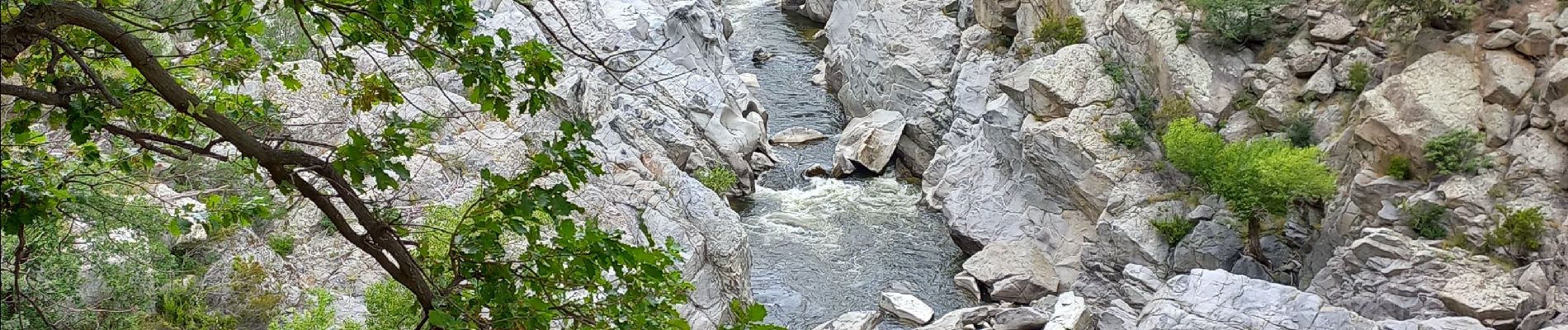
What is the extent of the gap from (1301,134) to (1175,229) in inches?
129

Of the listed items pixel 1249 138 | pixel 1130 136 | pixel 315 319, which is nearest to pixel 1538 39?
pixel 1249 138

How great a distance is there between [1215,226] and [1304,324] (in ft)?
16.3

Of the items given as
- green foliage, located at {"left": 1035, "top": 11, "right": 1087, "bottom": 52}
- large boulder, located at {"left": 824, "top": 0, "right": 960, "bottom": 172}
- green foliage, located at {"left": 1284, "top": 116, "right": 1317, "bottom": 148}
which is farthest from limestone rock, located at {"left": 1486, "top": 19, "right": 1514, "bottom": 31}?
large boulder, located at {"left": 824, "top": 0, "right": 960, "bottom": 172}

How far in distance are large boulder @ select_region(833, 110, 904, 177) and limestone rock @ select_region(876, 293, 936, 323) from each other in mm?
8360

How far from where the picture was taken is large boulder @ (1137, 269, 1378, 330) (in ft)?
68.0

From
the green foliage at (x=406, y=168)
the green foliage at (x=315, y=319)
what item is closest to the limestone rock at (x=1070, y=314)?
the green foliage at (x=315, y=319)

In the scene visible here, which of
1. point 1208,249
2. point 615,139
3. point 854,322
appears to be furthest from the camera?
point 615,139

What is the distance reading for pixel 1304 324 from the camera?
20656mm

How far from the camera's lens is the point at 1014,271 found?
2662 cm

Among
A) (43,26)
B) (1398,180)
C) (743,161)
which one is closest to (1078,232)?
(1398,180)

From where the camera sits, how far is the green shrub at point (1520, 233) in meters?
21.0

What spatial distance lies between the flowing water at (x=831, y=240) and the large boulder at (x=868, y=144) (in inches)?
19.3

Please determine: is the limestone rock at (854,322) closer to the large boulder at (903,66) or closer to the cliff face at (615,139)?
the cliff face at (615,139)

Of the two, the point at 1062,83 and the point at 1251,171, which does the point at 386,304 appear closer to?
the point at 1251,171
